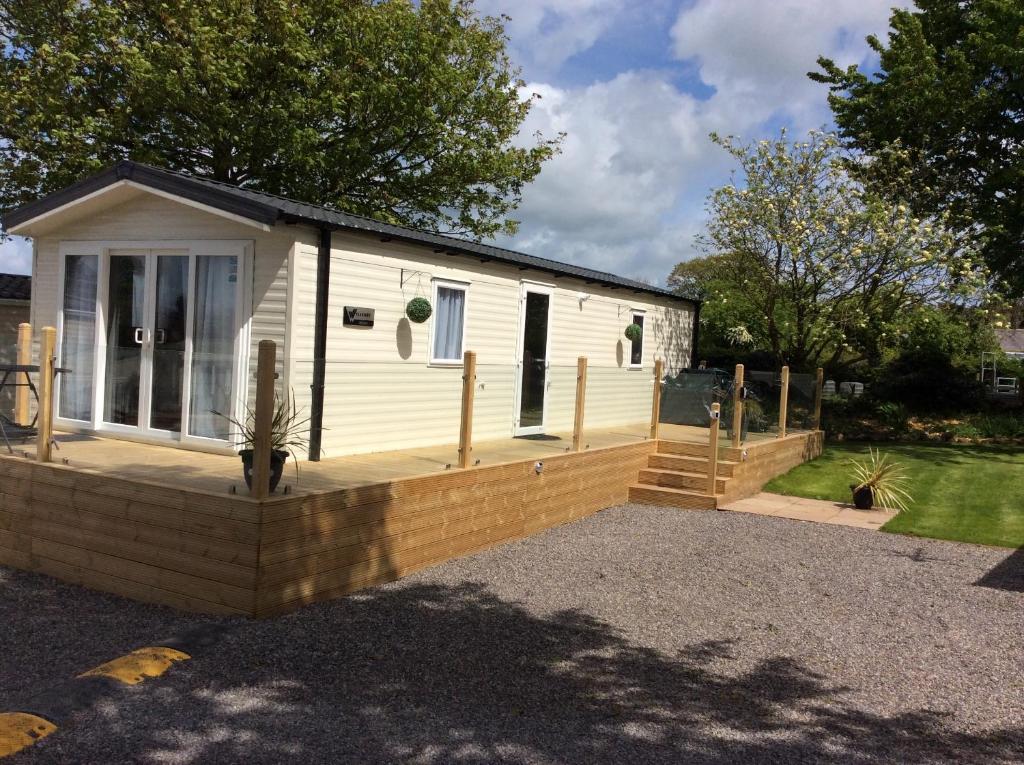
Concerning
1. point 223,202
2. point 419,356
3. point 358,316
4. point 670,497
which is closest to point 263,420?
point 223,202

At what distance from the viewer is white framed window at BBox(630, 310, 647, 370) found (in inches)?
564

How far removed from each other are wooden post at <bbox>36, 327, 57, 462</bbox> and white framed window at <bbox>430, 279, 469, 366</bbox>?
4.07 metres

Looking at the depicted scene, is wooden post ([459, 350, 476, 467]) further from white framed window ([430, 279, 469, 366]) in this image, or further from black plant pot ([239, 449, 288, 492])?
black plant pot ([239, 449, 288, 492])

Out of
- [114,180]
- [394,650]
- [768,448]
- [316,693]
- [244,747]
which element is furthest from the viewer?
[768,448]

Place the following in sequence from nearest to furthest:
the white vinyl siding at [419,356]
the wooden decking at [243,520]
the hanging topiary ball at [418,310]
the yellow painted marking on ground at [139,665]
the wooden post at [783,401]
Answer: the yellow painted marking on ground at [139,665] → the wooden decking at [243,520] → the white vinyl siding at [419,356] → the hanging topiary ball at [418,310] → the wooden post at [783,401]

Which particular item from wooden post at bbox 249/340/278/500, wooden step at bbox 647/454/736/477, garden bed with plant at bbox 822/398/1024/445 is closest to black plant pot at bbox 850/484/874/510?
wooden step at bbox 647/454/736/477

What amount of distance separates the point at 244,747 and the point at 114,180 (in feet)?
21.5

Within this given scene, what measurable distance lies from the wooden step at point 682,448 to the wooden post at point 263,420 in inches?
278

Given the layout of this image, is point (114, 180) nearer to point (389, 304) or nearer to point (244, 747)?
point (389, 304)

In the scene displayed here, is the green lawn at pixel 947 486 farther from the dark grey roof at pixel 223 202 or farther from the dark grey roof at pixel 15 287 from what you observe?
the dark grey roof at pixel 15 287

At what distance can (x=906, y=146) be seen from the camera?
1683 centimetres

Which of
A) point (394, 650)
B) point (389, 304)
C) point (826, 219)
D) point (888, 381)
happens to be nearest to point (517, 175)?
point (826, 219)

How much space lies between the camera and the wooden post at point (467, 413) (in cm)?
782

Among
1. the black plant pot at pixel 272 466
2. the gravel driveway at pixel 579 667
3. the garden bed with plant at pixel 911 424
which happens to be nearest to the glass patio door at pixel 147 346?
the gravel driveway at pixel 579 667
